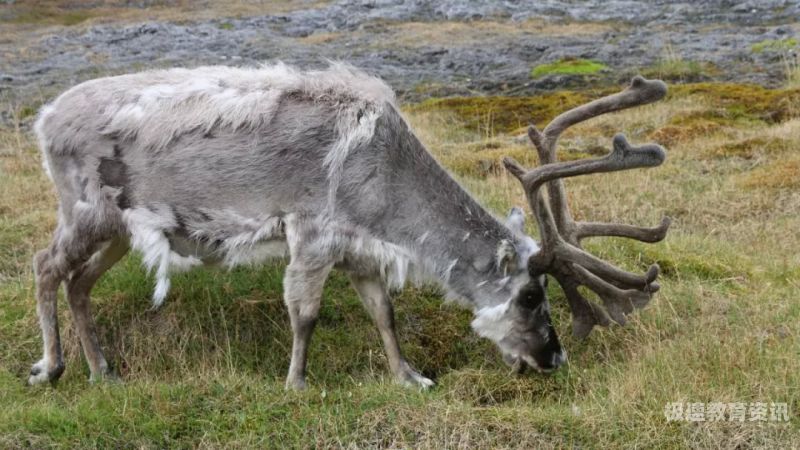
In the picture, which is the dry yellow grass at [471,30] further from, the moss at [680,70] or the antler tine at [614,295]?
the antler tine at [614,295]

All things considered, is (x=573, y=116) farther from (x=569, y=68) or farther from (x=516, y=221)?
(x=569, y=68)

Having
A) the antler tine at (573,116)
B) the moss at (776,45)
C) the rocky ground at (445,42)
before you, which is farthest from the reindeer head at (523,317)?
the moss at (776,45)

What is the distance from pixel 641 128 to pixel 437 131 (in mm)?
3778

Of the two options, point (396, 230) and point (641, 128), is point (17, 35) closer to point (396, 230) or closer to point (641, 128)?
point (641, 128)

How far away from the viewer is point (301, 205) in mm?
6188

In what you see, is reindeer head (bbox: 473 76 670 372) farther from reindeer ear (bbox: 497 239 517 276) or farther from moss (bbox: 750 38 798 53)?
moss (bbox: 750 38 798 53)

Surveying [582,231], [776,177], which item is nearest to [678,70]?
[776,177]

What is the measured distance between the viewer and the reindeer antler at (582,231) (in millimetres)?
5762

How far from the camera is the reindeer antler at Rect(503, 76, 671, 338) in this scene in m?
5.76

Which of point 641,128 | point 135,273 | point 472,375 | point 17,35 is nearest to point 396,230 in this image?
point 472,375

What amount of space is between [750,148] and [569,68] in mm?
12537

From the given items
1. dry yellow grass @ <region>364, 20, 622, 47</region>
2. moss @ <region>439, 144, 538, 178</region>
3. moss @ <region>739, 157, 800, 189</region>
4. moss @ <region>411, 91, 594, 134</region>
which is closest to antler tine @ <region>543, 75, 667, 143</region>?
moss @ <region>439, 144, 538, 178</region>

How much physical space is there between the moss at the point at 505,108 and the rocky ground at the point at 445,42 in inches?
91.0

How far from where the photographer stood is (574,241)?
6.51 m
